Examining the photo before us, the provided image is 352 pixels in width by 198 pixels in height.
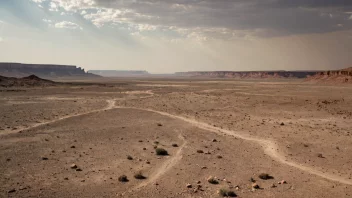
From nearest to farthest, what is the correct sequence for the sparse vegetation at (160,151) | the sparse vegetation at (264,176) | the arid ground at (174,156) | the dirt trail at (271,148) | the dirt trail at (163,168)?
the arid ground at (174,156)
the dirt trail at (163,168)
the sparse vegetation at (264,176)
the dirt trail at (271,148)
the sparse vegetation at (160,151)

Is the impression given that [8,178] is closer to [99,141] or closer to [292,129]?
[99,141]

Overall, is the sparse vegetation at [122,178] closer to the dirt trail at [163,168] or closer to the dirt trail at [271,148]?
the dirt trail at [163,168]

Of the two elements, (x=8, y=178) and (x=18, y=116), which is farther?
(x=18, y=116)

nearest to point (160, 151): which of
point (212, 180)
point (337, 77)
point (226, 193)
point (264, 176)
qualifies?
point (212, 180)

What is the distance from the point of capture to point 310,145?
19.4m

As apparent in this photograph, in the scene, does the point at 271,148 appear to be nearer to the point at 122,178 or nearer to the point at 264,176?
the point at 264,176

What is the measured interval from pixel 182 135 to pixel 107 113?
13.1 meters

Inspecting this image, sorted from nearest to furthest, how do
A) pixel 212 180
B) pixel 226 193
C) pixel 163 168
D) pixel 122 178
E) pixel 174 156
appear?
pixel 226 193 → pixel 212 180 → pixel 122 178 → pixel 163 168 → pixel 174 156

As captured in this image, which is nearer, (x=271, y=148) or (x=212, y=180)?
(x=212, y=180)

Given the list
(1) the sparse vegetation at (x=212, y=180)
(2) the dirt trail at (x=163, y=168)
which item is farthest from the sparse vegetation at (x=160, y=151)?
(1) the sparse vegetation at (x=212, y=180)

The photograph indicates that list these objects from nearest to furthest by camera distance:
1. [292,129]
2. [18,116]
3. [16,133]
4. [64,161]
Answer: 1. [64,161]
2. [16,133]
3. [292,129]
4. [18,116]

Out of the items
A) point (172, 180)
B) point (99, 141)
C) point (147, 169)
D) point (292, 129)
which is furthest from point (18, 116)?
point (292, 129)

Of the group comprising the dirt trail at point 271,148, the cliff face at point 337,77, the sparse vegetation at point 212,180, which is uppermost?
the cliff face at point 337,77

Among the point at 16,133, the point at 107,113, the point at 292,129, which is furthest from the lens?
the point at 107,113
